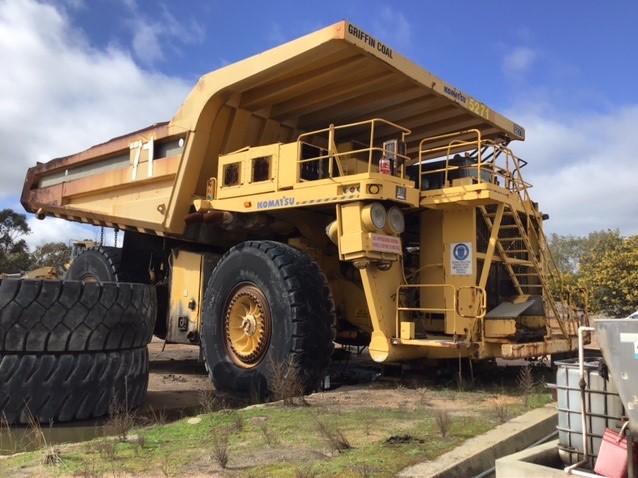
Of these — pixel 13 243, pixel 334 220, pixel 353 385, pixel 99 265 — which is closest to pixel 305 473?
pixel 353 385

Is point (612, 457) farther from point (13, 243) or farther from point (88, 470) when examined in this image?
point (13, 243)

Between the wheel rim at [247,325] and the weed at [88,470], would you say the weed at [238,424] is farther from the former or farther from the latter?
the wheel rim at [247,325]

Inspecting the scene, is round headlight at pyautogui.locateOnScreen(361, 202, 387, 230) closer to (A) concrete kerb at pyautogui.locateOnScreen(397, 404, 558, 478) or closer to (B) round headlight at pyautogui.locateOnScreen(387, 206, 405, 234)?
(B) round headlight at pyautogui.locateOnScreen(387, 206, 405, 234)

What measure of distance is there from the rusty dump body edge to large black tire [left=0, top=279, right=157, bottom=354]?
324 centimetres

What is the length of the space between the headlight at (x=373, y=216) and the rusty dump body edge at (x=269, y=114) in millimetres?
1729

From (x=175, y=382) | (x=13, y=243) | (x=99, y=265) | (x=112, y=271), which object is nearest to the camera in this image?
(x=175, y=382)

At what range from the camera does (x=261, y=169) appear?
26.5 feet

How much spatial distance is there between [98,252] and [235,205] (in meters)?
4.00

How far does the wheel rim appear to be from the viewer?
23.8ft

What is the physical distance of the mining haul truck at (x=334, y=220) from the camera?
690 cm

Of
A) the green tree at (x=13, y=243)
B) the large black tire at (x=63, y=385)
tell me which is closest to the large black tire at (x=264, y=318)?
the large black tire at (x=63, y=385)

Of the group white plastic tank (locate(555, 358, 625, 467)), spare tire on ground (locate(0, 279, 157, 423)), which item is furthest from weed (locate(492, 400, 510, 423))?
spare tire on ground (locate(0, 279, 157, 423))

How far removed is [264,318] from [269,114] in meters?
3.24

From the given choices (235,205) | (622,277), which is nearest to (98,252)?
(235,205)
